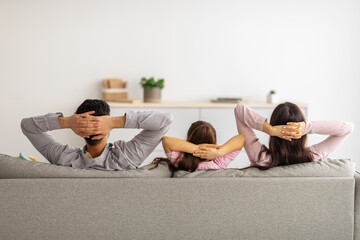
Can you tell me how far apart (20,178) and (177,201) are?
2.31ft

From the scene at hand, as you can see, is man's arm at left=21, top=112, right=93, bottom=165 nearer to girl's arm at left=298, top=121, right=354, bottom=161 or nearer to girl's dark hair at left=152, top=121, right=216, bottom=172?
girl's dark hair at left=152, top=121, right=216, bottom=172

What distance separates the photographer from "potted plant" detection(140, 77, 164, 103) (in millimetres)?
4930

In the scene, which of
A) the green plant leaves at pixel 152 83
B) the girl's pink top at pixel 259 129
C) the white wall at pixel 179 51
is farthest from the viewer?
the white wall at pixel 179 51

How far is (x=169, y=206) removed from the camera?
80.2 inches

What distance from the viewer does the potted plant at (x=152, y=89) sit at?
4.93 meters

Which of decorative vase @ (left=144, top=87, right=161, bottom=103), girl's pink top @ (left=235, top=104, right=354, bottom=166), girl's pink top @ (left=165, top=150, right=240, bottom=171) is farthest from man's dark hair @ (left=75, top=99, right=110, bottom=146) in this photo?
decorative vase @ (left=144, top=87, right=161, bottom=103)

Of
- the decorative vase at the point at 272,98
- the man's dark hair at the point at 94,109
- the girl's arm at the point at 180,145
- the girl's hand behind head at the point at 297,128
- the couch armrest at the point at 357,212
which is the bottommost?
the couch armrest at the point at 357,212

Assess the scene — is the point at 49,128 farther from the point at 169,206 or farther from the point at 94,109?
the point at 169,206

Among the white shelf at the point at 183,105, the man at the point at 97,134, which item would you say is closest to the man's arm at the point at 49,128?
the man at the point at 97,134

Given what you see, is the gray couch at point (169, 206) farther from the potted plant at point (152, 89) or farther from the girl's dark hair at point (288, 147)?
the potted plant at point (152, 89)

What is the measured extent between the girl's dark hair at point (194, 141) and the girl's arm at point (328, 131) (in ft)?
1.55

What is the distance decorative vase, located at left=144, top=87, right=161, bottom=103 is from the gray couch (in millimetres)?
2885

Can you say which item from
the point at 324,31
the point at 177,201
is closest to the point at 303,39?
the point at 324,31

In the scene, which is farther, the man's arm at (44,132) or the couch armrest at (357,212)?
the man's arm at (44,132)
